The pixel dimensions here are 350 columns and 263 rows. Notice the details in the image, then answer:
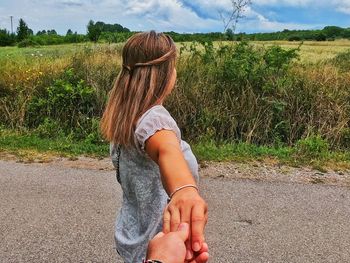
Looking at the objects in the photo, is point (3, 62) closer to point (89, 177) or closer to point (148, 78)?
point (89, 177)

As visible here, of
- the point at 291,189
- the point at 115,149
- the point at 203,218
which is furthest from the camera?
the point at 291,189

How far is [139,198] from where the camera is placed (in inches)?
71.5

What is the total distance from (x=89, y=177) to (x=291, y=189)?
88.0 inches

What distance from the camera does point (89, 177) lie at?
5676mm

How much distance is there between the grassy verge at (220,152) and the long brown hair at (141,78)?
461cm

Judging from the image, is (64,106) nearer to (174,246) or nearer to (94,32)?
(94,32)

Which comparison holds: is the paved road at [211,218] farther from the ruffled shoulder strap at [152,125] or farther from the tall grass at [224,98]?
the ruffled shoulder strap at [152,125]

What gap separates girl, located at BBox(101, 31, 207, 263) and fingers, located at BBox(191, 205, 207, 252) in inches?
15.6

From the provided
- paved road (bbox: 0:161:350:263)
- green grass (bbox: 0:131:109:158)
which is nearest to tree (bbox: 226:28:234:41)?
green grass (bbox: 0:131:109:158)

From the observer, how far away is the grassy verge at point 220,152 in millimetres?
6293

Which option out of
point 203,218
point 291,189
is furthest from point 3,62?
point 203,218

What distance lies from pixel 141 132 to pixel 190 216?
598 mm

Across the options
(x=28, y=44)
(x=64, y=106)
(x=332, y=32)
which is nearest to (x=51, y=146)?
(x=64, y=106)

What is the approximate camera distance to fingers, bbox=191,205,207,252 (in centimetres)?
93
